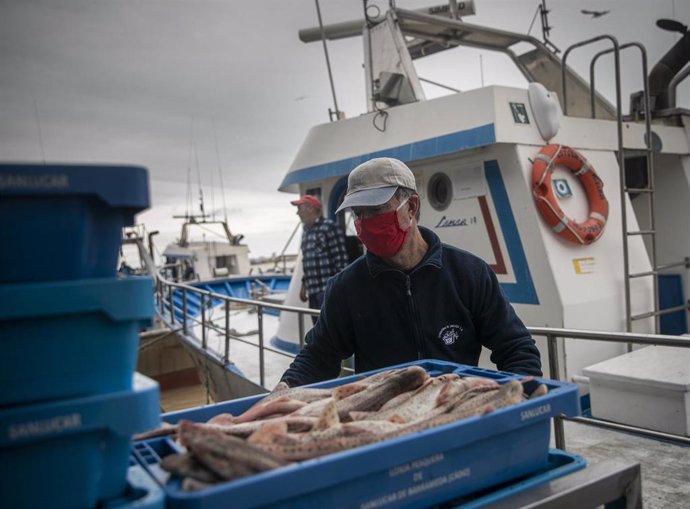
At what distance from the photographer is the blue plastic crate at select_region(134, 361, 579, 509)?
127cm

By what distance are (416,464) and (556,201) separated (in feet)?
14.1

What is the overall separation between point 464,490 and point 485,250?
424 centimetres

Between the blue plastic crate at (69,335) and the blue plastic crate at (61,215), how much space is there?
0.15ft

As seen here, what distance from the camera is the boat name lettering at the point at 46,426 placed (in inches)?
43.8

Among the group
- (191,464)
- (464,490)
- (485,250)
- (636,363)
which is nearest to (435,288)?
(464,490)

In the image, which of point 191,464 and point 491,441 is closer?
point 191,464

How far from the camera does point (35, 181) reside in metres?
1.15

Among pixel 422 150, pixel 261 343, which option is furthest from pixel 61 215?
pixel 422 150

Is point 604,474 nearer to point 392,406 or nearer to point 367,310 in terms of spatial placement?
point 392,406

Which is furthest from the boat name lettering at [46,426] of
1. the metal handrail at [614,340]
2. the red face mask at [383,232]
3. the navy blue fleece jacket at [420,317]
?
the metal handrail at [614,340]

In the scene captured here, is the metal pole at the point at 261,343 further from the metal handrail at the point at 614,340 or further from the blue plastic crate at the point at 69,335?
the blue plastic crate at the point at 69,335

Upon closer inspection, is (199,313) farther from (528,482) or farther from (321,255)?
(528,482)

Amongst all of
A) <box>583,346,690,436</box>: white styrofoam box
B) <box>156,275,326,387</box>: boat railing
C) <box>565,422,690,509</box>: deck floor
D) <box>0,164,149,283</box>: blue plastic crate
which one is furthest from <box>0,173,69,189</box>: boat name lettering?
<box>583,346,690,436</box>: white styrofoam box

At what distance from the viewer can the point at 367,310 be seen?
2.67 metres
